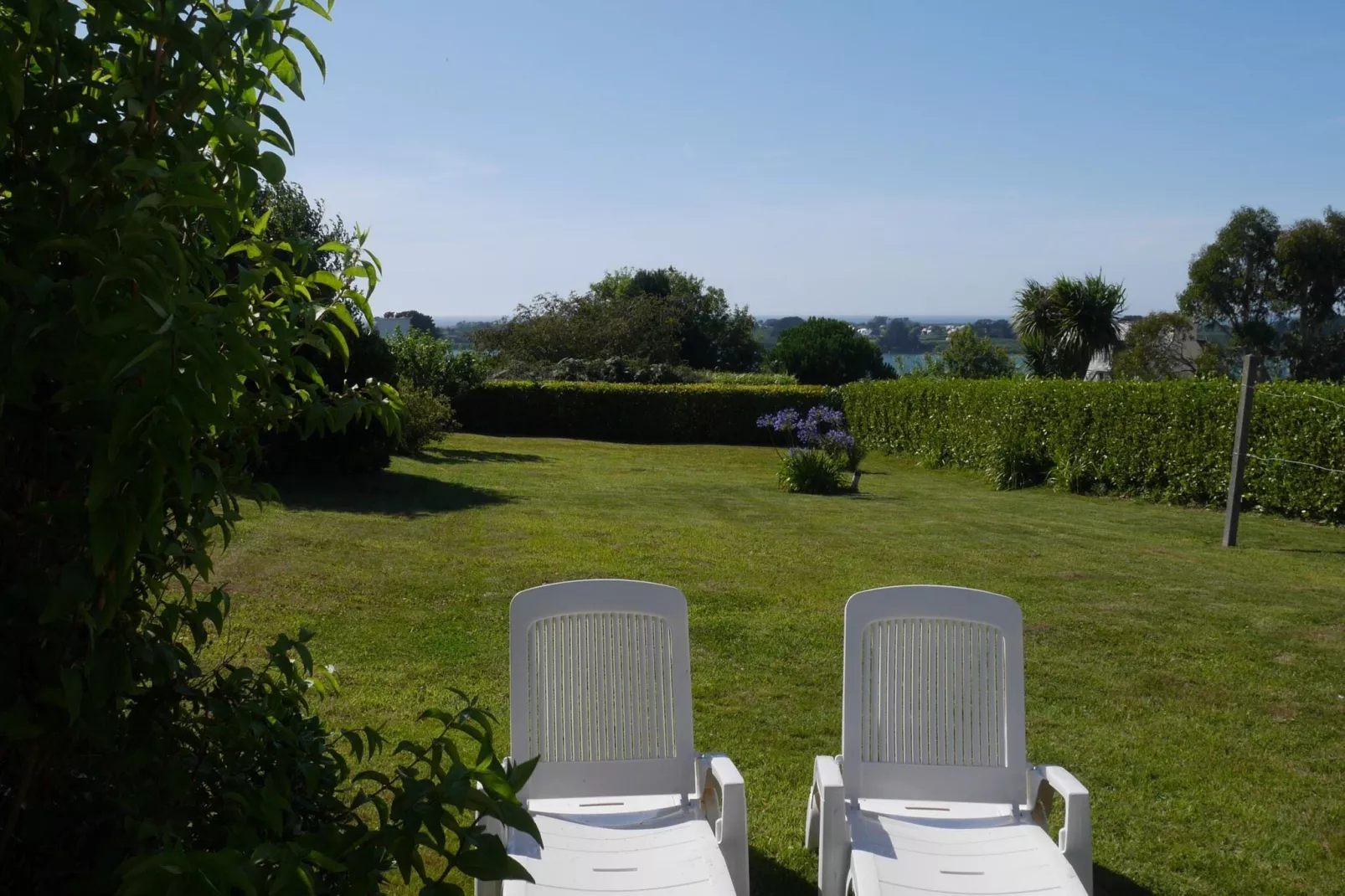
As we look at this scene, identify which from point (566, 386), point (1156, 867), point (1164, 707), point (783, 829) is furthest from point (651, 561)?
point (566, 386)

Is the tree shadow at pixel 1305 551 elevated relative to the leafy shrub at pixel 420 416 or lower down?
lower down

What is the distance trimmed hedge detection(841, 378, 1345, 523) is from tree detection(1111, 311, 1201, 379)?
24794 mm

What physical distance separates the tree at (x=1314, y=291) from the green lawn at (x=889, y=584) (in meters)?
37.5

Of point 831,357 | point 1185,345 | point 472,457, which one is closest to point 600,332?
point 831,357

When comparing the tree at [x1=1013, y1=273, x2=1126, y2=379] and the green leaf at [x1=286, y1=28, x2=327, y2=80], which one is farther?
the tree at [x1=1013, y1=273, x2=1126, y2=379]

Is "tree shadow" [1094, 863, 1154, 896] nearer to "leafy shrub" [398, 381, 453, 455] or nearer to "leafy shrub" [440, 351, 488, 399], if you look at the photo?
"leafy shrub" [398, 381, 453, 455]

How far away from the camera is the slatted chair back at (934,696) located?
4.12m

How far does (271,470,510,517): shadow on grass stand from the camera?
12.8 meters

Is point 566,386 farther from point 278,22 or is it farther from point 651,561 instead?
point 278,22

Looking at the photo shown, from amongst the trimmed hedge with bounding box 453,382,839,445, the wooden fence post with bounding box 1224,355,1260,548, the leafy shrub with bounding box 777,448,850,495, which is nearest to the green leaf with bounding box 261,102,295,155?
the wooden fence post with bounding box 1224,355,1260,548

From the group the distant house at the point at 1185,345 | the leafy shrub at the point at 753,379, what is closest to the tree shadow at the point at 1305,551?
the leafy shrub at the point at 753,379

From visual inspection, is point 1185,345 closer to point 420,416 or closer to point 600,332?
point 600,332

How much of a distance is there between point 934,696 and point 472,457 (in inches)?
658

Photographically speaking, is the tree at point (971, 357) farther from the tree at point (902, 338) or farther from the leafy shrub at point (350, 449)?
the tree at point (902, 338)
